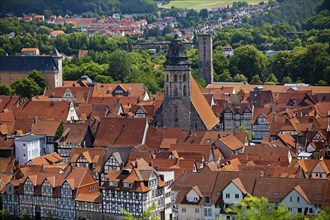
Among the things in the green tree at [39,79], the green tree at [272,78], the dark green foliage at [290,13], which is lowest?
the green tree at [272,78]

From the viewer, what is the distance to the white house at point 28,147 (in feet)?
198

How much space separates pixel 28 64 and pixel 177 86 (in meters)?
42.6

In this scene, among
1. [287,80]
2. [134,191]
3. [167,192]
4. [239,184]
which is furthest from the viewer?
[287,80]

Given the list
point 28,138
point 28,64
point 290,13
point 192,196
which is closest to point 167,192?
point 192,196

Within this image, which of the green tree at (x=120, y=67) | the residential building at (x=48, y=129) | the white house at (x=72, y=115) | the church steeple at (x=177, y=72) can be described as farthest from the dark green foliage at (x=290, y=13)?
the residential building at (x=48, y=129)

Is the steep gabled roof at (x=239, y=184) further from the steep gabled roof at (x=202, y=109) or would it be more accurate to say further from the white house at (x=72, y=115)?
the white house at (x=72, y=115)

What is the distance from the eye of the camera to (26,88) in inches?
3684

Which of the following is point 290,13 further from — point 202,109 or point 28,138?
point 28,138

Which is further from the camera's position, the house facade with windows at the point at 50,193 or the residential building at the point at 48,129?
the residential building at the point at 48,129

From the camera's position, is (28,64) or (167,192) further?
(28,64)

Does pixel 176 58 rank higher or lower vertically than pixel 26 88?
higher

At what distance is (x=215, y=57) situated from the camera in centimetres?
11338

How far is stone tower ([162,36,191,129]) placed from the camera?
62812mm

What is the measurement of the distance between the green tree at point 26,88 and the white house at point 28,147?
103 feet
